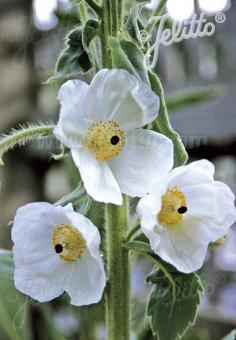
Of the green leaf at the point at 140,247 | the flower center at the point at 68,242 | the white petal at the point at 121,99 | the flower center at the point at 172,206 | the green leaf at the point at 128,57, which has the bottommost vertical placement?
the green leaf at the point at 140,247

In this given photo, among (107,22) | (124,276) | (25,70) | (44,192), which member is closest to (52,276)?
(124,276)

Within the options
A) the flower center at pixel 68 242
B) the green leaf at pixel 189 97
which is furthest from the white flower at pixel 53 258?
the green leaf at pixel 189 97

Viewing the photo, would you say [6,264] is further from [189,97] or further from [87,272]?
[189,97]

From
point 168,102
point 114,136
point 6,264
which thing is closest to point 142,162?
point 114,136

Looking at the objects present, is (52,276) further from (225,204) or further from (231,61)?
(231,61)

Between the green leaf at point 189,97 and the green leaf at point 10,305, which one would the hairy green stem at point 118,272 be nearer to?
the green leaf at point 10,305

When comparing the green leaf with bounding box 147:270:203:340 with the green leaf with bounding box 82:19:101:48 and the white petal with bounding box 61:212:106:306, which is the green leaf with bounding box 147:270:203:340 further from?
the green leaf with bounding box 82:19:101:48
